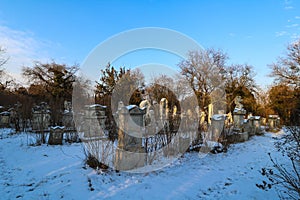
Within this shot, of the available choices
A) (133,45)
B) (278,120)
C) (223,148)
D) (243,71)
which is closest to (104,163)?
(133,45)

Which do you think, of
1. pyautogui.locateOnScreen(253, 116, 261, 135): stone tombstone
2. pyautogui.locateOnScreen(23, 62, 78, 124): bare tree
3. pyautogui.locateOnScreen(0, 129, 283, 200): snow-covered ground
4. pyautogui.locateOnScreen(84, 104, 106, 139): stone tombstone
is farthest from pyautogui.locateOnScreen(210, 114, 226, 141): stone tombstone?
pyautogui.locateOnScreen(23, 62, 78, 124): bare tree

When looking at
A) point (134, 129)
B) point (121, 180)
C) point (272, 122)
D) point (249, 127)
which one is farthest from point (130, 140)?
point (272, 122)

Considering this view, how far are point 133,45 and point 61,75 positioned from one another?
20084 mm

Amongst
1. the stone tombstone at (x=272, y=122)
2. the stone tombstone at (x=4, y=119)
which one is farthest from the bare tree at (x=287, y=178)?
the stone tombstone at (x=4, y=119)

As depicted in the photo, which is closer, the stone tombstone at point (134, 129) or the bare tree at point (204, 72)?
the stone tombstone at point (134, 129)

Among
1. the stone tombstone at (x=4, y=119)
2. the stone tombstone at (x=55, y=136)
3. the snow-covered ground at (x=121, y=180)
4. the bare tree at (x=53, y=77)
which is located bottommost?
the snow-covered ground at (x=121, y=180)

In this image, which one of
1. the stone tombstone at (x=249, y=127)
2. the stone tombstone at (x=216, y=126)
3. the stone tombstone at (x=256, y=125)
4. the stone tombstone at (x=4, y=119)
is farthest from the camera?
the stone tombstone at (x=256, y=125)

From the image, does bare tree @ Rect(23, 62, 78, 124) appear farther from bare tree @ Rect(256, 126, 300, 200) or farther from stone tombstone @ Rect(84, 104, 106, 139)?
bare tree @ Rect(256, 126, 300, 200)

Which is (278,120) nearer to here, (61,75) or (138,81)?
(138,81)

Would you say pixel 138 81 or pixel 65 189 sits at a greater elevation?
Answer: pixel 138 81

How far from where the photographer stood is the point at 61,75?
74.2 feet

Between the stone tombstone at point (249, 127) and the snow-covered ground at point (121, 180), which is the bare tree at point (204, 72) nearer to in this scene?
the stone tombstone at point (249, 127)

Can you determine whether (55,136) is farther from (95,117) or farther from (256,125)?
(256,125)

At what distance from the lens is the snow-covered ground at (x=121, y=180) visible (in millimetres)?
3107
